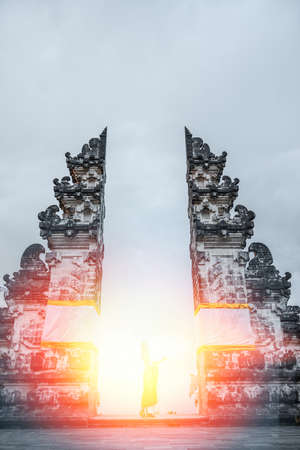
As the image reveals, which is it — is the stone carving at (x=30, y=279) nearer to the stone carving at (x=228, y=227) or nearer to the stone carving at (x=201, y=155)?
the stone carving at (x=228, y=227)

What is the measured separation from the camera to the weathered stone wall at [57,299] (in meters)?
11.8

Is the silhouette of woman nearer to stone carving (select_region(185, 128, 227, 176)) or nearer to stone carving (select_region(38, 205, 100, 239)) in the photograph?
stone carving (select_region(38, 205, 100, 239))

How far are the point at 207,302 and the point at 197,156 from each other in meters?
7.40

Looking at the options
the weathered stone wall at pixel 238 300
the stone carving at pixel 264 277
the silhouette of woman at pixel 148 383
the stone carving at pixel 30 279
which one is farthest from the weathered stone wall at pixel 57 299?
the stone carving at pixel 264 277

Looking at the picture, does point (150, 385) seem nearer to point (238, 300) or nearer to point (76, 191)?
point (238, 300)

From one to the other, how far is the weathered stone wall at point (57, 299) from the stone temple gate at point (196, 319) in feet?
0.12

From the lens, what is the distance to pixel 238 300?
13.3 m

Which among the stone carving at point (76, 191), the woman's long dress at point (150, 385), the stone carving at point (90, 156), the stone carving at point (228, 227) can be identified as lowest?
the woman's long dress at point (150, 385)

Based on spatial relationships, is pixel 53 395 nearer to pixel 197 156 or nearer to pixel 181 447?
pixel 181 447

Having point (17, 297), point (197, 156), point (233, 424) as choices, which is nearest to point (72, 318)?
point (17, 297)

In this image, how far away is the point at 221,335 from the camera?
12.8m

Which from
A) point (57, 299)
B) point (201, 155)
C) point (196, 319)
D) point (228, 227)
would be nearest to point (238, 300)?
point (196, 319)

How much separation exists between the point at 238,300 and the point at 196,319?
186 centimetres

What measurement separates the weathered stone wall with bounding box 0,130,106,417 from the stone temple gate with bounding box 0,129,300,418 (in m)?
0.04
